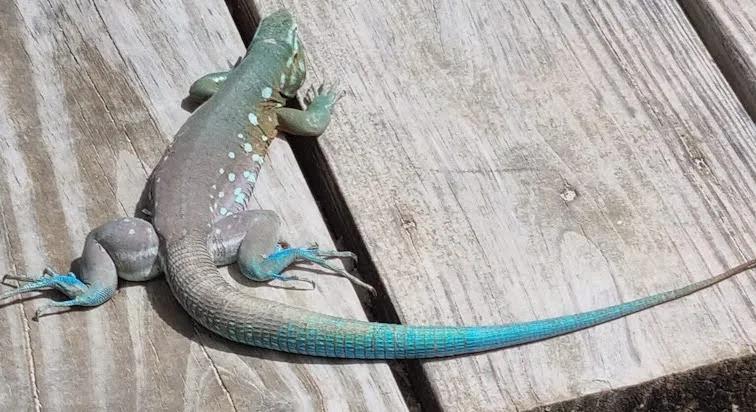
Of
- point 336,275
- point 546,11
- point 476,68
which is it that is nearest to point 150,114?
point 336,275

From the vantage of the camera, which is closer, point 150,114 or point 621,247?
point 621,247

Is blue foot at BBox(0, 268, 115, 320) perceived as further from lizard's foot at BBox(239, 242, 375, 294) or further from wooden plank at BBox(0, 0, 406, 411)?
lizard's foot at BBox(239, 242, 375, 294)

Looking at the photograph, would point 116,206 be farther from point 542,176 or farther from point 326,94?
point 542,176

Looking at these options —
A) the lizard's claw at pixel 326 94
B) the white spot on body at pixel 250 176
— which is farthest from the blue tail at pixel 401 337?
the lizard's claw at pixel 326 94

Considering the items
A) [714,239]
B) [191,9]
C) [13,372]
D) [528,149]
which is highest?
[191,9]

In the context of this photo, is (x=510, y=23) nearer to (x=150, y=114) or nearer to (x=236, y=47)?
(x=236, y=47)

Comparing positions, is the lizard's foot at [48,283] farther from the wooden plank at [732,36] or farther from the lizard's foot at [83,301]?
the wooden plank at [732,36]

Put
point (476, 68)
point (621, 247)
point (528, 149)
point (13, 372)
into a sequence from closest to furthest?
point (13, 372) < point (621, 247) < point (528, 149) < point (476, 68)

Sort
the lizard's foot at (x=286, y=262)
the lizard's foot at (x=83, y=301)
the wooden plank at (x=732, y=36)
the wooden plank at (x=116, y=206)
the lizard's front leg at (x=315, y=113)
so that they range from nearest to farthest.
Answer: the wooden plank at (x=116, y=206) → the lizard's foot at (x=83, y=301) → the lizard's foot at (x=286, y=262) → the lizard's front leg at (x=315, y=113) → the wooden plank at (x=732, y=36)
